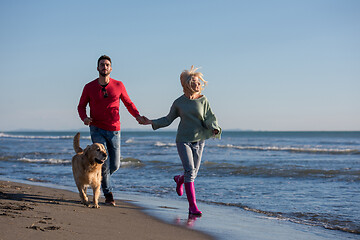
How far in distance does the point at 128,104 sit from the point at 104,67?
0.65m

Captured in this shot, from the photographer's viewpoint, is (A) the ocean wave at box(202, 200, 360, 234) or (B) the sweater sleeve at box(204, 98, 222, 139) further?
(B) the sweater sleeve at box(204, 98, 222, 139)

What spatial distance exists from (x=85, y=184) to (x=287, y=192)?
3947mm

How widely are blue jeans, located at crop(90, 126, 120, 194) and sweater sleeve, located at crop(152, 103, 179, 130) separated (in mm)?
609

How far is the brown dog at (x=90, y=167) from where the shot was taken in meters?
5.17

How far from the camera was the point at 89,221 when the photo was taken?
13.9ft

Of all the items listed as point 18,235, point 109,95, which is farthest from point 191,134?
point 18,235

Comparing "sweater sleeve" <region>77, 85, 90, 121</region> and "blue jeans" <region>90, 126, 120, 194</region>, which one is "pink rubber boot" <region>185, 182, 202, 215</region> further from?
"sweater sleeve" <region>77, 85, 90, 121</region>

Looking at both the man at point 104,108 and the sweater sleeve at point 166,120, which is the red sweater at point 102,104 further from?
the sweater sleeve at point 166,120

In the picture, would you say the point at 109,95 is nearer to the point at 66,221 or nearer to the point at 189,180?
the point at 189,180

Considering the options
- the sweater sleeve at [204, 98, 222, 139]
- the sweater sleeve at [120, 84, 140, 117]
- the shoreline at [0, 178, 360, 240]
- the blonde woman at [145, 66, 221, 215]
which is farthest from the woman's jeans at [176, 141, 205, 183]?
the sweater sleeve at [120, 84, 140, 117]

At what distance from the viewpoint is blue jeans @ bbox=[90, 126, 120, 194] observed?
5522 millimetres

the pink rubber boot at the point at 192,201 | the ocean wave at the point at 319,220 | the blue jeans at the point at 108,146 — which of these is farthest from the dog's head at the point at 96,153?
the ocean wave at the point at 319,220

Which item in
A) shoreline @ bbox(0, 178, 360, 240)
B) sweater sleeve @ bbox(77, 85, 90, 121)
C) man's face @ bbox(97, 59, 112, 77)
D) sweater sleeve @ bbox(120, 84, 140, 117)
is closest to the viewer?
shoreline @ bbox(0, 178, 360, 240)

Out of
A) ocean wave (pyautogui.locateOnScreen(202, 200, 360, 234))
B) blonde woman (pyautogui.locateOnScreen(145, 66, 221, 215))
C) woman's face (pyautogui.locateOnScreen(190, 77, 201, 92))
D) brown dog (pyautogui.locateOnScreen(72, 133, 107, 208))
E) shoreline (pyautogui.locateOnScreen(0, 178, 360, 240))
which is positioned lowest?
ocean wave (pyautogui.locateOnScreen(202, 200, 360, 234))
